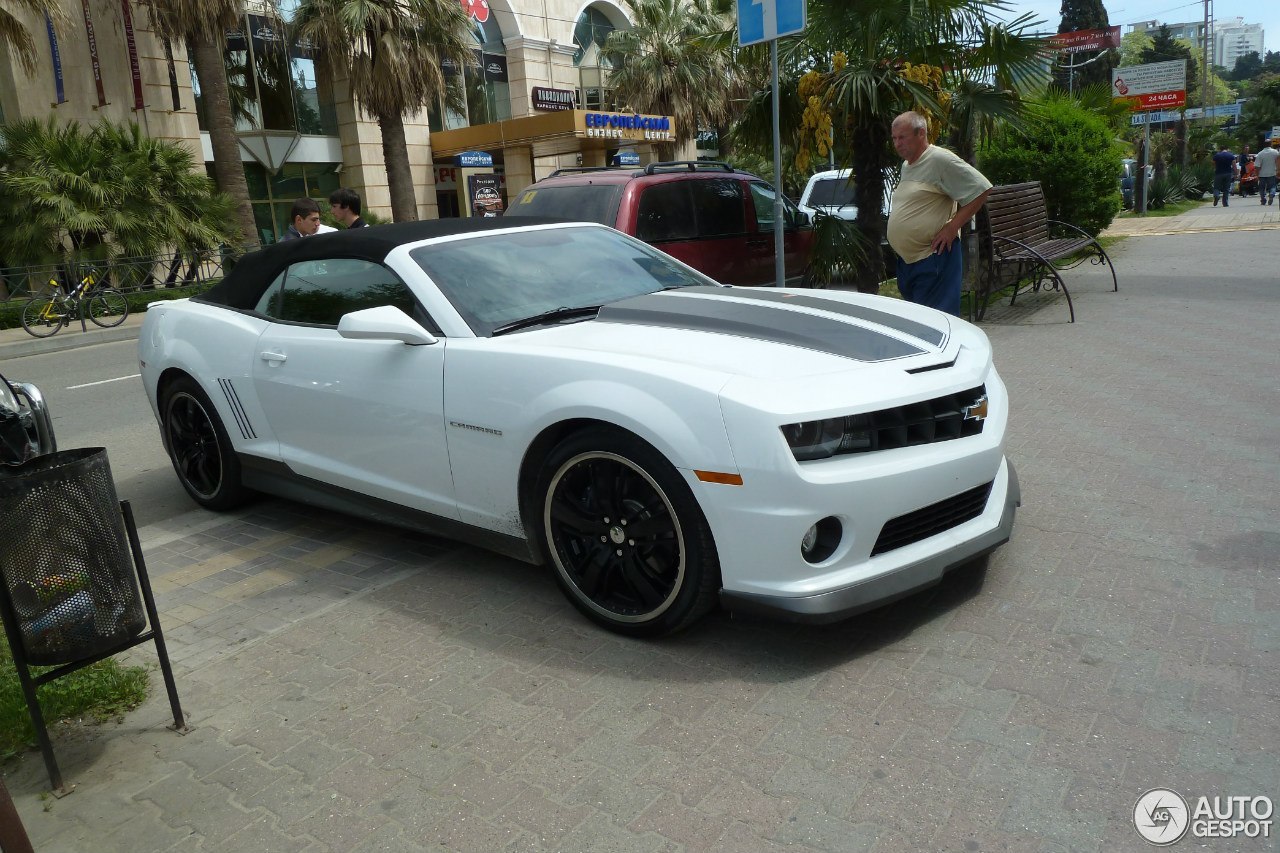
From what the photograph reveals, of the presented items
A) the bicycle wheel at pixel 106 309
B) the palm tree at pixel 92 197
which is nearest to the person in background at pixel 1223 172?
the palm tree at pixel 92 197

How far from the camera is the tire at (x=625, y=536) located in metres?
3.32

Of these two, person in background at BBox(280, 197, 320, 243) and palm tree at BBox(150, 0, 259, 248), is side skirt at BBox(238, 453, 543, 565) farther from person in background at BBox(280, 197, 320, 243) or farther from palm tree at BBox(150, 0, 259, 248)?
palm tree at BBox(150, 0, 259, 248)

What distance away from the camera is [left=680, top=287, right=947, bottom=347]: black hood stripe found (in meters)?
3.92

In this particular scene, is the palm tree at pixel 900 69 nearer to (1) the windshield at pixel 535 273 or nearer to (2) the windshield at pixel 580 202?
(2) the windshield at pixel 580 202

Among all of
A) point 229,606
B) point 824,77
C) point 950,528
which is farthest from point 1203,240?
point 229,606

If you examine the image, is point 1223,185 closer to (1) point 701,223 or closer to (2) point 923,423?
(1) point 701,223

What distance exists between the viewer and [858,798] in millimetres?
2641

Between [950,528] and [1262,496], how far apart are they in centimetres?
211

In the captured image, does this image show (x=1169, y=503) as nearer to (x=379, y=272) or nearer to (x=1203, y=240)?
(x=379, y=272)

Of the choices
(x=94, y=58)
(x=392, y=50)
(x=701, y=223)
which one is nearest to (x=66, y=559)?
(x=701, y=223)

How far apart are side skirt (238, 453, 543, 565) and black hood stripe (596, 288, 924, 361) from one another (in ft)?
3.20

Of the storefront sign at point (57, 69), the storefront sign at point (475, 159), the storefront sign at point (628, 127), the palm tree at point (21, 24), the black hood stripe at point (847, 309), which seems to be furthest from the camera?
the storefront sign at point (475, 159)

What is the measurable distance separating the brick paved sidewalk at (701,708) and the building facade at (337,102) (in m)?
19.4

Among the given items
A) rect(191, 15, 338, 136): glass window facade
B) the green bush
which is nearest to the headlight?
the green bush
